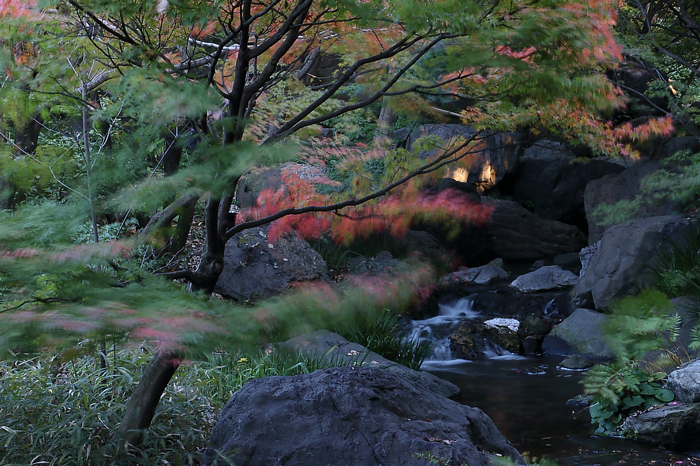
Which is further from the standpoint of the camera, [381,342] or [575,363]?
[575,363]

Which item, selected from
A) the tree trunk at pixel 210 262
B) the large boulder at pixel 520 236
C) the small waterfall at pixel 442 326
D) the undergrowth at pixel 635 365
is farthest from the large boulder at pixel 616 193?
the tree trunk at pixel 210 262

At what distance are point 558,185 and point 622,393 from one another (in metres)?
11.2

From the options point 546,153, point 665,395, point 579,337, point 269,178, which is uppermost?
point 546,153

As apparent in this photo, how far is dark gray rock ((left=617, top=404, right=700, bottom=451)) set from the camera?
486cm

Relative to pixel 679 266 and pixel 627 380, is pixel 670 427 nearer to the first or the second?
pixel 627 380

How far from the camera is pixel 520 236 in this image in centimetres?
1425

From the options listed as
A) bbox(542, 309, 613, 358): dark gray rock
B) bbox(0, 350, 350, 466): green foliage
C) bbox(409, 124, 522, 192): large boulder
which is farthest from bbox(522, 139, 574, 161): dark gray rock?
bbox(0, 350, 350, 466): green foliage

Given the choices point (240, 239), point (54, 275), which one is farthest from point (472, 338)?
point (54, 275)

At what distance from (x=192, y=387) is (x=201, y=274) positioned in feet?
5.48

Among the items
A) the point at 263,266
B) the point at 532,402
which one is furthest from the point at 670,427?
the point at 263,266

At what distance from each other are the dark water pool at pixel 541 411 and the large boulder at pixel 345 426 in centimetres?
192

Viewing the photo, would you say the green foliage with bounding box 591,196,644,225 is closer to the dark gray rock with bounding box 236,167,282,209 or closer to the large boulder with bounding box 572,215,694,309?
the large boulder with bounding box 572,215,694,309

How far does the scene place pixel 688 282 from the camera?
7.92m

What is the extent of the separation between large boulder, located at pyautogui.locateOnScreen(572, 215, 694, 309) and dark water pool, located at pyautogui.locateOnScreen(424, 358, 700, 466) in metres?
1.68
